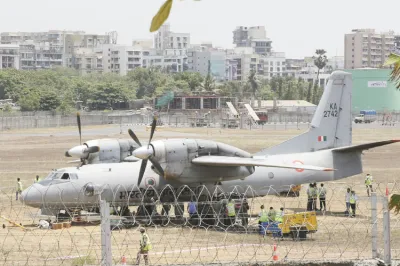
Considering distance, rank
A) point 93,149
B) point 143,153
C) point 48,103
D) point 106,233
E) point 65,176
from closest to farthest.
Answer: point 106,233, point 143,153, point 65,176, point 93,149, point 48,103

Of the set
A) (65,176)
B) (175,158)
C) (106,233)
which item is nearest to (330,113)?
(175,158)

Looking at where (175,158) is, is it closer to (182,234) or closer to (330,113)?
(182,234)

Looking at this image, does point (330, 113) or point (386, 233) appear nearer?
point (386, 233)

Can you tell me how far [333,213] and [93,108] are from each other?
158m

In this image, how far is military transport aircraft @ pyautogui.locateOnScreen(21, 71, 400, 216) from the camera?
31094 millimetres

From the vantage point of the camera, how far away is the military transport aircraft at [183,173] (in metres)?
31.1

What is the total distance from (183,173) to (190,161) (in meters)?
0.53

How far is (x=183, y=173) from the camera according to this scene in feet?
104

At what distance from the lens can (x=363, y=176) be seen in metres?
53.5

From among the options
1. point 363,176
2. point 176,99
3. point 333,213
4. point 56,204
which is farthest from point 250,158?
point 176,99

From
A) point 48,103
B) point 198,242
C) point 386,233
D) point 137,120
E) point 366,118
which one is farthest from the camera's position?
point 48,103

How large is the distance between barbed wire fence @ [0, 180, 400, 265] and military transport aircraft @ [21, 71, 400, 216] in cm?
9

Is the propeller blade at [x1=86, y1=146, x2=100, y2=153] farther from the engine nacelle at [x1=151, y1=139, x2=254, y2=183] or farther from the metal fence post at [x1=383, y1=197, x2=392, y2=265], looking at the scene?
the metal fence post at [x1=383, y1=197, x2=392, y2=265]

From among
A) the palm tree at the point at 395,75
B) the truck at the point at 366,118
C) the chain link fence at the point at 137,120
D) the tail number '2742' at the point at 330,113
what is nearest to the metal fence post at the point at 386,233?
the palm tree at the point at 395,75
